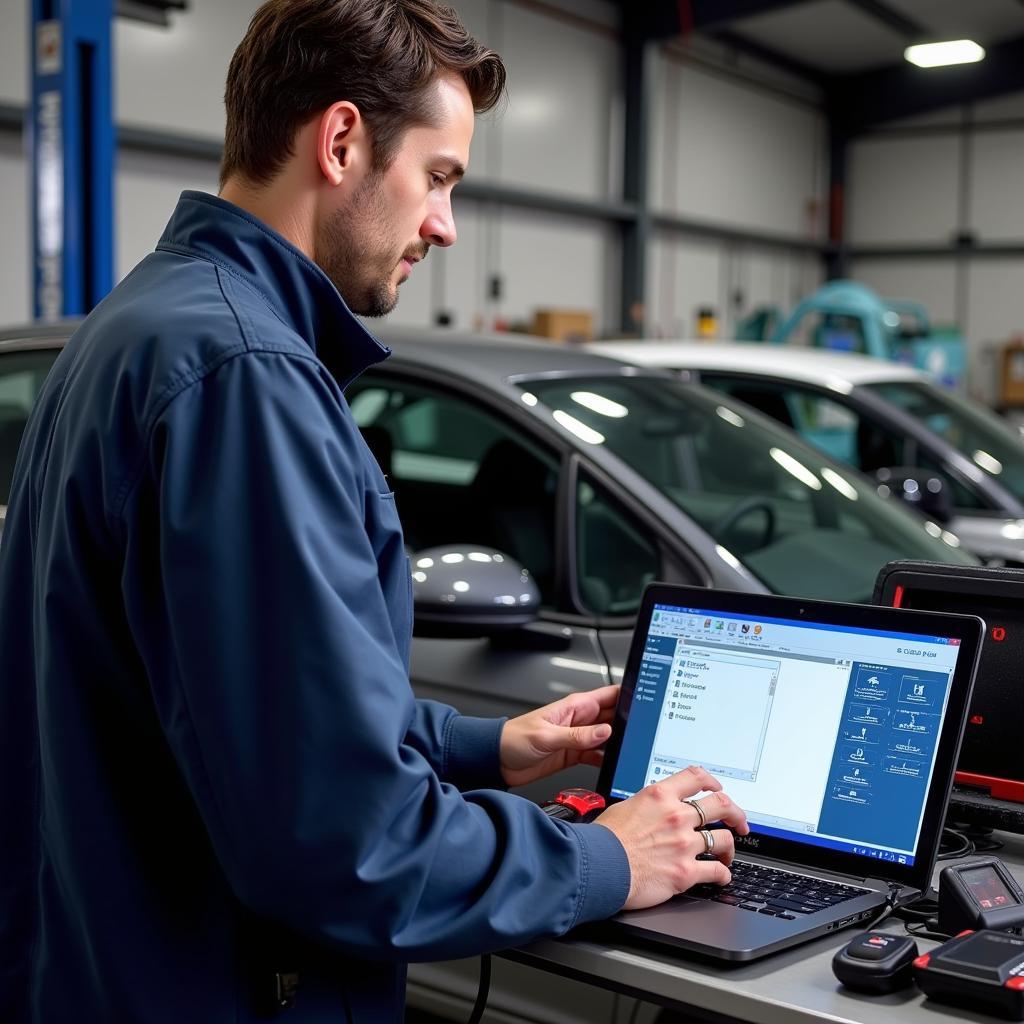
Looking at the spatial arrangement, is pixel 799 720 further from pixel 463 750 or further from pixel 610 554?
pixel 610 554

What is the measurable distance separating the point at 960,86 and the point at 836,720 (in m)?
15.1

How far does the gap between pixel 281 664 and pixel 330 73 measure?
23.2 inches

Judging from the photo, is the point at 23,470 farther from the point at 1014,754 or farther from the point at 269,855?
the point at 1014,754

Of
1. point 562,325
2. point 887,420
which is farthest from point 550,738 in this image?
point 562,325

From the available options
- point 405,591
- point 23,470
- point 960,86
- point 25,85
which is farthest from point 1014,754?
point 960,86

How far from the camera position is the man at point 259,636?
1.19m

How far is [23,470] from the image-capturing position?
1.45m

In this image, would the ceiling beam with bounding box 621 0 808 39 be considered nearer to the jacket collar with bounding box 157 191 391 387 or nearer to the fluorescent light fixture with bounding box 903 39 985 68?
the fluorescent light fixture with bounding box 903 39 985 68

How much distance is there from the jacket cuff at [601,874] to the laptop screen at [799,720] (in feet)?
1.04

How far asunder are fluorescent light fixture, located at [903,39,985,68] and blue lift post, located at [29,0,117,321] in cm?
919

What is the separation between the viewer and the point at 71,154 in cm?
575

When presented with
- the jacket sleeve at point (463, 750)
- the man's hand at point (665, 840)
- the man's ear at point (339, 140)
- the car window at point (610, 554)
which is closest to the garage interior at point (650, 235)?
the car window at point (610, 554)

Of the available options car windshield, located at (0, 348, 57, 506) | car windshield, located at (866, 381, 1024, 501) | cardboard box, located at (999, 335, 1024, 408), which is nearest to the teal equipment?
cardboard box, located at (999, 335, 1024, 408)

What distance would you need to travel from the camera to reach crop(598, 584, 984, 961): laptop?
1575mm
